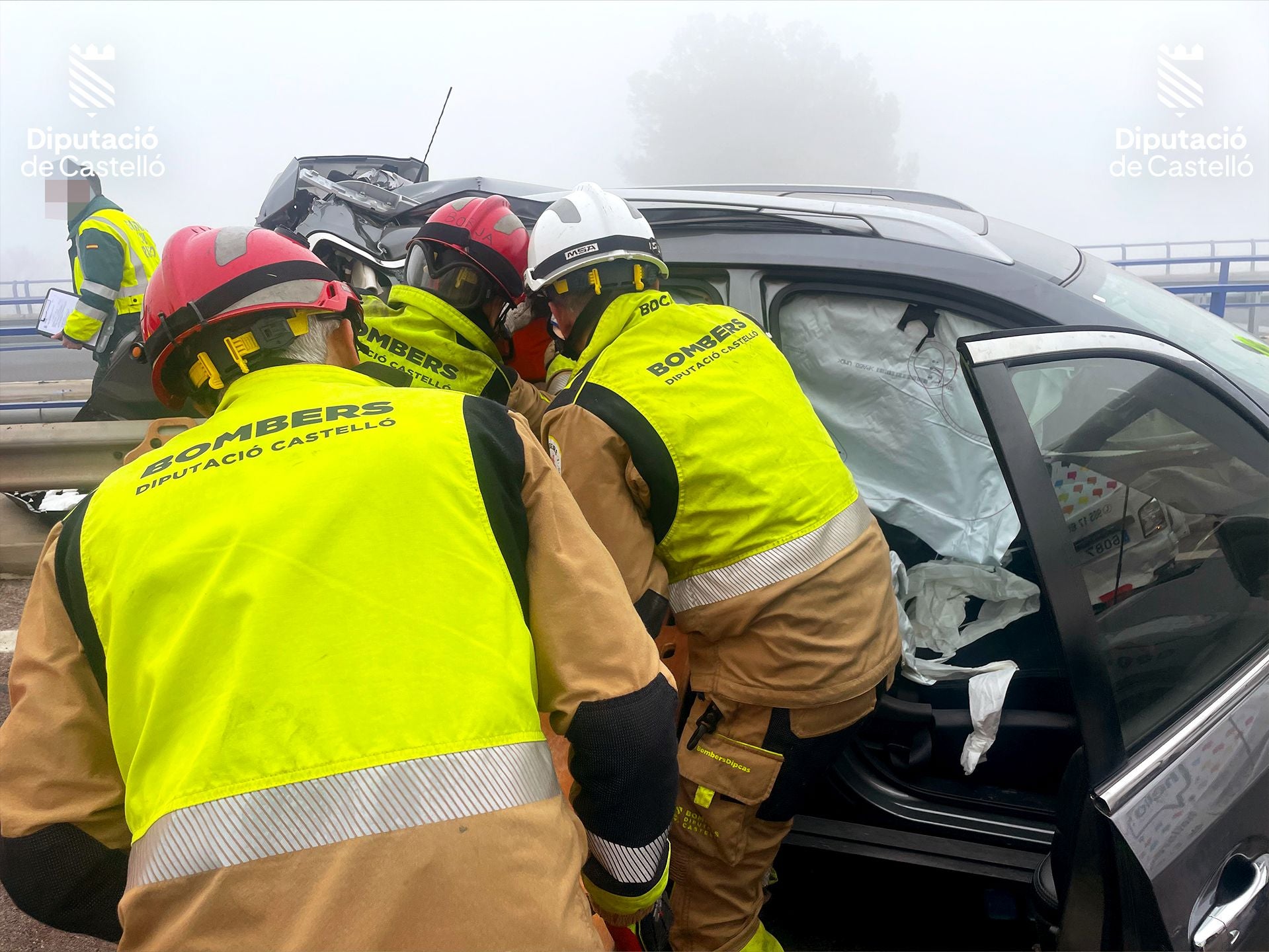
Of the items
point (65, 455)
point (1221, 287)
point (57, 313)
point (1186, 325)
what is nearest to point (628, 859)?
point (1186, 325)

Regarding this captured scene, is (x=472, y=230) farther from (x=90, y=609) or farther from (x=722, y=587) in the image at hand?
(x=90, y=609)

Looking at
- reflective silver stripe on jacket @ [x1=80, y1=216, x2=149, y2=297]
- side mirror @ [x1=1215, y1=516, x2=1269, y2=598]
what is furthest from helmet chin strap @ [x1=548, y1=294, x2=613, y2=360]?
reflective silver stripe on jacket @ [x1=80, y1=216, x2=149, y2=297]

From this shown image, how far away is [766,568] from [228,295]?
47.9 inches

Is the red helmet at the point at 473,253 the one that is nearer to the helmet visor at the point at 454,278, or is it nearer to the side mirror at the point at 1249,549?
the helmet visor at the point at 454,278

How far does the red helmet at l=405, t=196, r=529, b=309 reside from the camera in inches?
104

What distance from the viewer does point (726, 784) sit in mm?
2039

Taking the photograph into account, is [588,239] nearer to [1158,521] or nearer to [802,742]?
[802,742]

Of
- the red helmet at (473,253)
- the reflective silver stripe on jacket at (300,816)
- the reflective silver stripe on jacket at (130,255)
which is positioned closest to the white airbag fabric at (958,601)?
the red helmet at (473,253)

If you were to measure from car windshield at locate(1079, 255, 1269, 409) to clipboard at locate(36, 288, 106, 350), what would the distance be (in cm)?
551

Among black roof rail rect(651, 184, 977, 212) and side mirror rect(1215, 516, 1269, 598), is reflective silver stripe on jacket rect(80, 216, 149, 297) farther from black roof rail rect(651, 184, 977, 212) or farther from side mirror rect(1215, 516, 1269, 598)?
side mirror rect(1215, 516, 1269, 598)

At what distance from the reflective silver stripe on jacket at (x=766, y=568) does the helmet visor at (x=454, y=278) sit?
3.80 ft

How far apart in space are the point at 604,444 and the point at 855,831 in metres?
1.19

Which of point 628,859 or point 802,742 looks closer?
point 628,859

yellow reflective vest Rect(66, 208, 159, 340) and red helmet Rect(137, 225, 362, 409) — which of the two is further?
yellow reflective vest Rect(66, 208, 159, 340)
